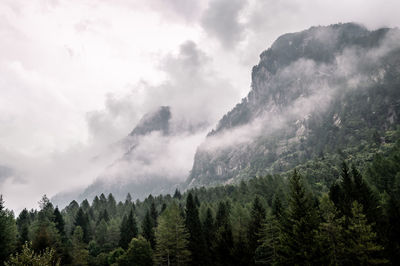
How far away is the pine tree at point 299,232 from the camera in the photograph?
36594 mm

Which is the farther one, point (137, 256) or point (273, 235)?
point (137, 256)

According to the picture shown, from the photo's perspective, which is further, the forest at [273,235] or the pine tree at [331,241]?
the forest at [273,235]

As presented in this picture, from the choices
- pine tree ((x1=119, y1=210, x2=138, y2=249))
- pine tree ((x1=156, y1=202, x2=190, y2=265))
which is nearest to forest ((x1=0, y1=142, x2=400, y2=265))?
pine tree ((x1=156, y1=202, x2=190, y2=265))

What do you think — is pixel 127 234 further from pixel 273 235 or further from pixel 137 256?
pixel 273 235

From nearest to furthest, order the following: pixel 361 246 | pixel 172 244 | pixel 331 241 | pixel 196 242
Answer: pixel 361 246
pixel 331 241
pixel 172 244
pixel 196 242

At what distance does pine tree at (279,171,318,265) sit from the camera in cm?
3659

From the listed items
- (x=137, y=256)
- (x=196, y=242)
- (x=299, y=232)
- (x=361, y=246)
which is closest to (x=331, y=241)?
(x=361, y=246)

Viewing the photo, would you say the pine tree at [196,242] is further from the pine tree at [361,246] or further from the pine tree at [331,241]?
the pine tree at [361,246]

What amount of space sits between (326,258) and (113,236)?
8427cm

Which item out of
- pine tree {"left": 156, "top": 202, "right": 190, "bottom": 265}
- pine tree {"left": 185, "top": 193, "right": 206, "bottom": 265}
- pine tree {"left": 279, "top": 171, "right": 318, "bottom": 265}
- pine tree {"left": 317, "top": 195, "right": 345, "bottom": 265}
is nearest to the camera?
pine tree {"left": 279, "top": 171, "right": 318, "bottom": 265}

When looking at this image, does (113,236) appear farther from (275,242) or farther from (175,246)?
(275,242)

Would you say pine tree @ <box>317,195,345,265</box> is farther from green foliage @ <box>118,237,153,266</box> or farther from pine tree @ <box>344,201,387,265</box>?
green foliage @ <box>118,237,153,266</box>

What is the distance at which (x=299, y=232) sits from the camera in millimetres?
37844

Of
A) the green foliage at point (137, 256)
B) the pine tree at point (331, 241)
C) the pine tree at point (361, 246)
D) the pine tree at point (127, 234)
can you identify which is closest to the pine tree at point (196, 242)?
the green foliage at point (137, 256)
